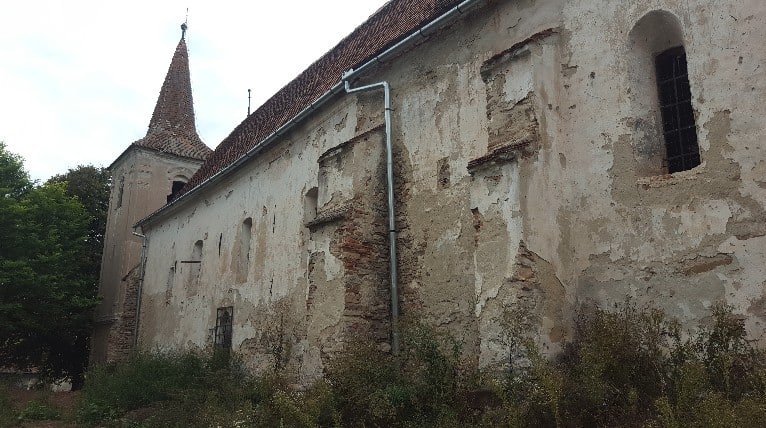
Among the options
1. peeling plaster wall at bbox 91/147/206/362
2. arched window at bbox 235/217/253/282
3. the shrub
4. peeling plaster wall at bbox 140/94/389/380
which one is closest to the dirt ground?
peeling plaster wall at bbox 140/94/389/380

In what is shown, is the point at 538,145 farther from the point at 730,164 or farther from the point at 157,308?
the point at 157,308

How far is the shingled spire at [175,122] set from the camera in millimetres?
24891

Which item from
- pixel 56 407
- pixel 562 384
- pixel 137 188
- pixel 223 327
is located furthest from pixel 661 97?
pixel 137 188

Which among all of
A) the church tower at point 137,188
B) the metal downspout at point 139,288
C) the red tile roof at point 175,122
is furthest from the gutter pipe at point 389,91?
the red tile roof at point 175,122

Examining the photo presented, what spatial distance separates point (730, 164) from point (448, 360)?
11.5 feet

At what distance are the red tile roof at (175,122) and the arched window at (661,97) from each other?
20882mm

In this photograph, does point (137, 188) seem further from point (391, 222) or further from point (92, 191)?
point (391, 222)

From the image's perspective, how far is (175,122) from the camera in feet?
85.3

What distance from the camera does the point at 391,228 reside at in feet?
30.1

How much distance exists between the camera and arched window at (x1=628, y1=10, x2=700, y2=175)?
658 cm

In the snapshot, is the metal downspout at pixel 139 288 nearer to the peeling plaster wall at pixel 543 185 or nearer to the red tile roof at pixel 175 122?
the red tile roof at pixel 175 122

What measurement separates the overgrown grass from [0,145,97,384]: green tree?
A: 1416cm

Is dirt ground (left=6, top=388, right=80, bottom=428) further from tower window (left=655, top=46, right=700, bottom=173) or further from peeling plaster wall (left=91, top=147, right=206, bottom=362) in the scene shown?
tower window (left=655, top=46, right=700, bottom=173)

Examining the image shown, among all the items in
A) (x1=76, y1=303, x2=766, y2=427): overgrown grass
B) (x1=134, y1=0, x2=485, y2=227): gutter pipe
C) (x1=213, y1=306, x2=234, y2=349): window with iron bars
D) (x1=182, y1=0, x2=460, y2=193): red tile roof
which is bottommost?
(x1=76, y1=303, x2=766, y2=427): overgrown grass
